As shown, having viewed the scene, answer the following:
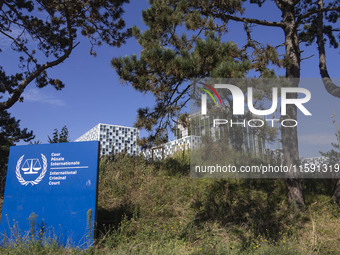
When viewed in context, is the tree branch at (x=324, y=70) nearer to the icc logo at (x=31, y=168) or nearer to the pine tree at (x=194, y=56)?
the pine tree at (x=194, y=56)

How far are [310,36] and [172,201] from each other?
25.4ft

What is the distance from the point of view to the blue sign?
212 inches

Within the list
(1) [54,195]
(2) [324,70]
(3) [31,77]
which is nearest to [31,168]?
(1) [54,195]

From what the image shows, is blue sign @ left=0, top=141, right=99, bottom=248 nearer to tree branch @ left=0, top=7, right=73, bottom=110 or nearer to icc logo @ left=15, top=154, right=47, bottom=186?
icc logo @ left=15, top=154, right=47, bottom=186

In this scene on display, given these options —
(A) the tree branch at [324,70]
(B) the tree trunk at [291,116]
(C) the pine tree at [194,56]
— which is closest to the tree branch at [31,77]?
(C) the pine tree at [194,56]

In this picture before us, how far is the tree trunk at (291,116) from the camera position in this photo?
24.0 feet

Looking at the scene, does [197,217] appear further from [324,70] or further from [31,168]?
[324,70]

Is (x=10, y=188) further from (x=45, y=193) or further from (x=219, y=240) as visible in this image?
(x=219, y=240)

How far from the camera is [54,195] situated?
5.65 m

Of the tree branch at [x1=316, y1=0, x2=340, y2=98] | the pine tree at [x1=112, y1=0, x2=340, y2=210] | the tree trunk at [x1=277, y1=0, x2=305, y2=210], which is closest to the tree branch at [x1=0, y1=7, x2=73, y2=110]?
the pine tree at [x1=112, y1=0, x2=340, y2=210]

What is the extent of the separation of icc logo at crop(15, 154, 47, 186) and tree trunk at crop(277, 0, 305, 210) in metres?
5.70

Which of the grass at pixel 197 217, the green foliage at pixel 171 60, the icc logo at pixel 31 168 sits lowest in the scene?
the grass at pixel 197 217

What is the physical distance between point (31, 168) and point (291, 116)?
6.38 metres

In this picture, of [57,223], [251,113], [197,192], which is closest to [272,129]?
[251,113]
